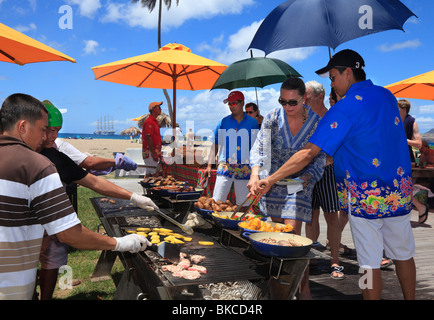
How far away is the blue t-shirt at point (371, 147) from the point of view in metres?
2.38

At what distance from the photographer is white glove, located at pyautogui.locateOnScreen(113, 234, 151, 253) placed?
2.31 metres

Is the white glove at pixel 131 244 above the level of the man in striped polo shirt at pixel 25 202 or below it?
below

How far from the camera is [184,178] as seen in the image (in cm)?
734

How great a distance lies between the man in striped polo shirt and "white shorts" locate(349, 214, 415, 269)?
1892 millimetres

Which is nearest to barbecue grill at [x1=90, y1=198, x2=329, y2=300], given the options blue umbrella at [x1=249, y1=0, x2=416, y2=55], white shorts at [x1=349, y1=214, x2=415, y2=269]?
white shorts at [x1=349, y1=214, x2=415, y2=269]

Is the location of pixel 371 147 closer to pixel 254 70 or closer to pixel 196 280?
pixel 196 280

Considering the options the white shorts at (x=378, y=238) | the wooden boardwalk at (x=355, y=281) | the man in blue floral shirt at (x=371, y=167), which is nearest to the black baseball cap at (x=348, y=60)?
the man in blue floral shirt at (x=371, y=167)

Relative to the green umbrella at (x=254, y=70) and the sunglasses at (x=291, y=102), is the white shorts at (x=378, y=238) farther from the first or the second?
the green umbrella at (x=254, y=70)

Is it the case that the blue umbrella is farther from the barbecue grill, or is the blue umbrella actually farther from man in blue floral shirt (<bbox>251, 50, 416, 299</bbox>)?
the barbecue grill

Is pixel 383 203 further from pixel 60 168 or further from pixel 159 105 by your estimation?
pixel 159 105

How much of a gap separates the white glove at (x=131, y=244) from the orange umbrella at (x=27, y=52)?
2.80 m

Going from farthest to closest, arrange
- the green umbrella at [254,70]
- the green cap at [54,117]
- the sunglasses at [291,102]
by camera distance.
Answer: the green umbrella at [254,70] < the green cap at [54,117] < the sunglasses at [291,102]

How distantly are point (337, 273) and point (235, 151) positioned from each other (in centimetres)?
215
